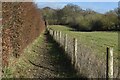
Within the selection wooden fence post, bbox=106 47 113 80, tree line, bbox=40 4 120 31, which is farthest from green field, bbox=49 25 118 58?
tree line, bbox=40 4 120 31

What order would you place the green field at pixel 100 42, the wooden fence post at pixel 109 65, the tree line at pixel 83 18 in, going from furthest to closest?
the tree line at pixel 83 18, the green field at pixel 100 42, the wooden fence post at pixel 109 65

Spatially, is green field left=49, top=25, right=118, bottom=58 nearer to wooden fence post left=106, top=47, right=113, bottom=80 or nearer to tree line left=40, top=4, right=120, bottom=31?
wooden fence post left=106, top=47, right=113, bottom=80

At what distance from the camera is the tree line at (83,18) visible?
87.7 meters

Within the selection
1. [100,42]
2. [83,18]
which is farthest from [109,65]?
[83,18]

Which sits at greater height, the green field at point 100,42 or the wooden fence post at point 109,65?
the wooden fence post at point 109,65

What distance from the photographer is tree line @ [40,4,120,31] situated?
87.7 m

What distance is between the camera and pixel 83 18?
10262cm

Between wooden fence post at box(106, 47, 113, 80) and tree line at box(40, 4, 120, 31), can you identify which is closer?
wooden fence post at box(106, 47, 113, 80)

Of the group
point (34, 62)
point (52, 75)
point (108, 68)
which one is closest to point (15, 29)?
point (34, 62)

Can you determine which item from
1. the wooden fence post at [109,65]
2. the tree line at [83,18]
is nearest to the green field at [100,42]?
the wooden fence post at [109,65]

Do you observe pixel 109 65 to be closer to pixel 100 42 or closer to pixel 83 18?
pixel 100 42

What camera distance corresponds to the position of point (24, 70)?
12.1m

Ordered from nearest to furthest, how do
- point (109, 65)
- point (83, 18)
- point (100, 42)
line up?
point (109, 65), point (100, 42), point (83, 18)

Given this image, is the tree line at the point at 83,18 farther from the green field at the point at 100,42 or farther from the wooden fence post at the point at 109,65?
the wooden fence post at the point at 109,65
